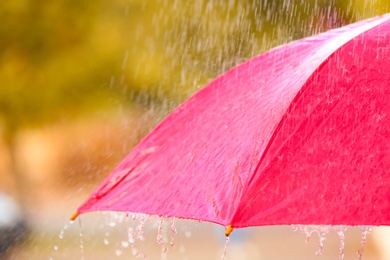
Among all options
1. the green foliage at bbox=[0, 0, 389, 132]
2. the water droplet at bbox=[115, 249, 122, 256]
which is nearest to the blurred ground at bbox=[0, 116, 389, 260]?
the water droplet at bbox=[115, 249, 122, 256]

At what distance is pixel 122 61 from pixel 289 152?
11.8m

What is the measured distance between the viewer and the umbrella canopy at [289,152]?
278 centimetres

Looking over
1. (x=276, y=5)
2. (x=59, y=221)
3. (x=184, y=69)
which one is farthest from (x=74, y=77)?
(x=59, y=221)

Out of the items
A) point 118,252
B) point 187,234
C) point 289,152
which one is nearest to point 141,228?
point 289,152

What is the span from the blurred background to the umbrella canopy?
889 cm

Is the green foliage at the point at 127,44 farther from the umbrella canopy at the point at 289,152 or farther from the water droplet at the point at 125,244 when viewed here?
the umbrella canopy at the point at 289,152

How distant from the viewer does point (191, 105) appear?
3.58 m

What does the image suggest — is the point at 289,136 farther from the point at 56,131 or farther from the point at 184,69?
the point at 56,131

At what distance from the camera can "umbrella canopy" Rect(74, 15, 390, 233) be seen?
2777 millimetres

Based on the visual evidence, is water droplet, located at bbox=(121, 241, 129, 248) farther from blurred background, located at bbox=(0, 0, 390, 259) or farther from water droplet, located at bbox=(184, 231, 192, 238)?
water droplet, located at bbox=(184, 231, 192, 238)

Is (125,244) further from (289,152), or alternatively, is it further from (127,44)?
(289,152)

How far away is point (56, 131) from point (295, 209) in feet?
71.6

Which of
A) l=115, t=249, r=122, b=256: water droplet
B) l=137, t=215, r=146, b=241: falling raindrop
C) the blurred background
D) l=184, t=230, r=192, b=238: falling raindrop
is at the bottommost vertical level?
l=184, t=230, r=192, b=238: falling raindrop

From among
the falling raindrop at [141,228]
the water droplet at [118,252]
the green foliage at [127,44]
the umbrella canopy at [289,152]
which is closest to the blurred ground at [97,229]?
the water droplet at [118,252]
